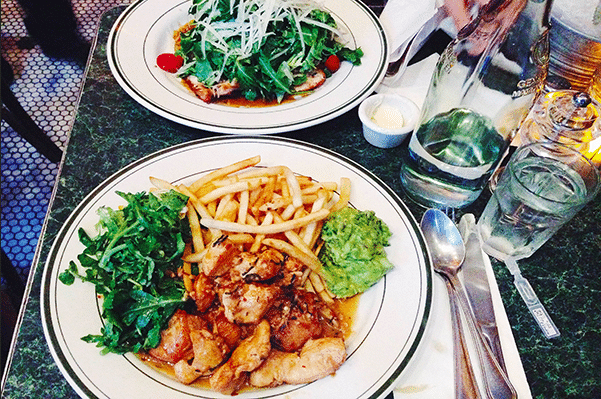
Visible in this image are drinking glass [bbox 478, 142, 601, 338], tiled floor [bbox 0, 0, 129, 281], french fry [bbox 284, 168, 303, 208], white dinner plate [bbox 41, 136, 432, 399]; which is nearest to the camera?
white dinner plate [bbox 41, 136, 432, 399]

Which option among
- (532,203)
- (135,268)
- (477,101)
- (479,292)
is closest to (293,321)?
(135,268)

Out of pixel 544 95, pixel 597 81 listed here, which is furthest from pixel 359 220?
pixel 597 81

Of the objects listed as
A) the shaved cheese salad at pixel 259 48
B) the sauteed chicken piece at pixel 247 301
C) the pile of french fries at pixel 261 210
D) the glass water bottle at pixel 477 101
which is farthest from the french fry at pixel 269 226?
the shaved cheese salad at pixel 259 48

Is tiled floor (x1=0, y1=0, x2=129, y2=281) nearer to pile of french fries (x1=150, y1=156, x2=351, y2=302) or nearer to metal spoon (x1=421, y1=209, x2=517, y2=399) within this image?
pile of french fries (x1=150, y1=156, x2=351, y2=302)

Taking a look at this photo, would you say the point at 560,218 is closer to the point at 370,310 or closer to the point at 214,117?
the point at 370,310

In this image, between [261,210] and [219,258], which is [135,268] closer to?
[219,258]

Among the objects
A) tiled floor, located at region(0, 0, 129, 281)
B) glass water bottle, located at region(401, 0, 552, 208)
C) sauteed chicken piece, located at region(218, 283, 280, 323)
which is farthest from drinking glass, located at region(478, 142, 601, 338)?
tiled floor, located at region(0, 0, 129, 281)
